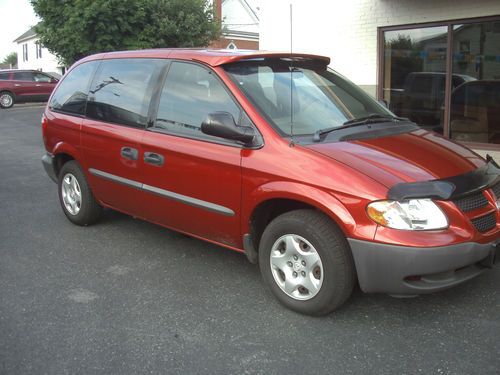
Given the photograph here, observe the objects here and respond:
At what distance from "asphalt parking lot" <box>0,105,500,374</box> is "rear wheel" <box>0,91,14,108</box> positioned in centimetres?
2294

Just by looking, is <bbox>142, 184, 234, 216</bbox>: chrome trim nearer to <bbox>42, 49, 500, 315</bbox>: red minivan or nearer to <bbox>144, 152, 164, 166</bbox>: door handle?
<bbox>42, 49, 500, 315</bbox>: red minivan

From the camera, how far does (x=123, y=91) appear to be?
4.82 m

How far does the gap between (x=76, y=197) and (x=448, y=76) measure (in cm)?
606

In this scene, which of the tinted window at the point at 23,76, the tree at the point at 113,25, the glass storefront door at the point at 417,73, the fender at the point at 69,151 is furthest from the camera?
the tinted window at the point at 23,76

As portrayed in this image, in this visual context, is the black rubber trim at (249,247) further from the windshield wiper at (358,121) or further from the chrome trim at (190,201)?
the windshield wiper at (358,121)

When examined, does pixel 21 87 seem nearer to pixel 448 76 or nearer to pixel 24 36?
pixel 448 76

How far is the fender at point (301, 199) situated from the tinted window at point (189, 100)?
0.62 metres

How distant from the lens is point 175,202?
427cm

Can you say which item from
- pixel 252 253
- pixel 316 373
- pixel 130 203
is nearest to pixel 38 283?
pixel 130 203

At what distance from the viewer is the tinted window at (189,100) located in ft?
13.3

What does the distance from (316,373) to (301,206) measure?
3.71ft

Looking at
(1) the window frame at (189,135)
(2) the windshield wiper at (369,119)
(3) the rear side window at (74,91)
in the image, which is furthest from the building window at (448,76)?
(1) the window frame at (189,135)

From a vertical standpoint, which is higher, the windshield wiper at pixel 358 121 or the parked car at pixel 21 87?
the parked car at pixel 21 87

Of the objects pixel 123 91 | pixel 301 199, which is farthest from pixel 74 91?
pixel 301 199
